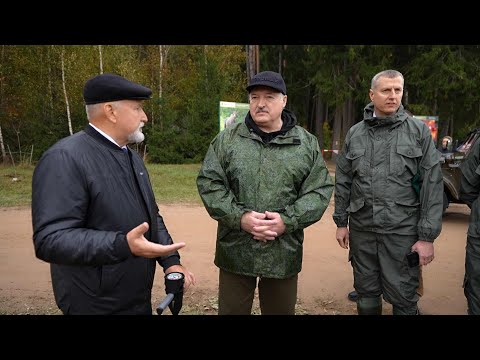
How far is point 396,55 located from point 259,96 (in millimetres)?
20676

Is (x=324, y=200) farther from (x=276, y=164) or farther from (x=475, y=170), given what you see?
(x=475, y=170)

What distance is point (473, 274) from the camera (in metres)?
2.95

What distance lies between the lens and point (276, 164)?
8.54 ft

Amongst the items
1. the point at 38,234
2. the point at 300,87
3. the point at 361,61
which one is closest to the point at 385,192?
the point at 38,234

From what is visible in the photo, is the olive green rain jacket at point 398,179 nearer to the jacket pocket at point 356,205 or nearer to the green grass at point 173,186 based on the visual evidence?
the jacket pocket at point 356,205

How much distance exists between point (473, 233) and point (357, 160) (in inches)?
39.8

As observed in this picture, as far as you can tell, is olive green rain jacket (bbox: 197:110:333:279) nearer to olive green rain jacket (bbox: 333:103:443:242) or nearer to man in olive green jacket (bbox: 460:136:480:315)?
olive green rain jacket (bbox: 333:103:443:242)

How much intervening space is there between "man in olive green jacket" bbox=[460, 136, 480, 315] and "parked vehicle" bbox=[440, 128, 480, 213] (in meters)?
4.92

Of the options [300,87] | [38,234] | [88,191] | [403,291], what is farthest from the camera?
[300,87]

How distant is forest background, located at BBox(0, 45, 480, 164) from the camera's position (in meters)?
18.8

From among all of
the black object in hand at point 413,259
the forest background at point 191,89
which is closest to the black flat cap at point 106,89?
the black object in hand at point 413,259

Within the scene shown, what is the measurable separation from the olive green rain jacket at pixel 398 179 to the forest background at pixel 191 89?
16803mm

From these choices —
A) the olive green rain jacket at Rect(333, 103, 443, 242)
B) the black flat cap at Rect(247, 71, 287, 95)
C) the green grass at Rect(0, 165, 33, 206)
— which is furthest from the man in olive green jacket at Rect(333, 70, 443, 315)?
the green grass at Rect(0, 165, 33, 206)

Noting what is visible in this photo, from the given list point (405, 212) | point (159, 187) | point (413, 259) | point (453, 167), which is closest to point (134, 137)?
point (405, 212)
